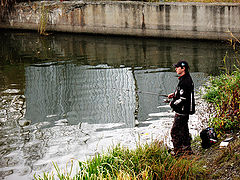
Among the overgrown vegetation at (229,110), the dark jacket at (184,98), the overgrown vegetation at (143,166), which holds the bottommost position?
the overgrown vegetation at (143,166)

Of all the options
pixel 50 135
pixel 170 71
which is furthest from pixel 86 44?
pixel 50 135

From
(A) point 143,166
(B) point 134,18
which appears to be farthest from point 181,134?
(B) point 134,18

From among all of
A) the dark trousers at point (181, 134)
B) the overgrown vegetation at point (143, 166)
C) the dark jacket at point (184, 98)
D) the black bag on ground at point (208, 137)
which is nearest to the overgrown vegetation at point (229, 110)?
the black bag on ground at point (208, 137)

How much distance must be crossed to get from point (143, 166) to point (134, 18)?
15.4 metres

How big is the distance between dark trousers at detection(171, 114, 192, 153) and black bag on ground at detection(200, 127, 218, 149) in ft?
1.32

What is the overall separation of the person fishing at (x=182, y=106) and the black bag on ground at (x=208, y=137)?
404 mm

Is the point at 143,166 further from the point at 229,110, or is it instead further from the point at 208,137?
the point at 229,110

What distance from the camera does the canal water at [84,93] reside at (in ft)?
27.8

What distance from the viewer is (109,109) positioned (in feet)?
35.7

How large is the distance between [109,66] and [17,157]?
8354 millimetres

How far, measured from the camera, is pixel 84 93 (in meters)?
12.4

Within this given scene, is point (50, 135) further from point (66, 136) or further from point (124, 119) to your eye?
point (124, 119)

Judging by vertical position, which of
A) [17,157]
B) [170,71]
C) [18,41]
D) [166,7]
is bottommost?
[17,157]

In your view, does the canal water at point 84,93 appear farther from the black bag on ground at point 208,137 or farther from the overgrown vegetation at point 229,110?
the black bag on ground at point 208,137
